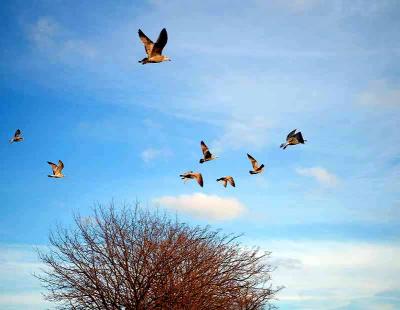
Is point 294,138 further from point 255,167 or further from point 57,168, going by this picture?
point 57,168

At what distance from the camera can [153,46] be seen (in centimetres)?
1362

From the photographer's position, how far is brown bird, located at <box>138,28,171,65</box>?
1348cm

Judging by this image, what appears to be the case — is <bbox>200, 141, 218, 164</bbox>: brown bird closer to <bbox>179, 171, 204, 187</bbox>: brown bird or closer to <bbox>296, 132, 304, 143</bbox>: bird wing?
<bbox>179, 171, 204, 187</bbox>: brown bird

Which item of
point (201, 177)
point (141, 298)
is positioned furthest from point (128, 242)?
point (201, 177)

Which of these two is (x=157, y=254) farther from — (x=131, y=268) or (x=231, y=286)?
(x=231, y=286)

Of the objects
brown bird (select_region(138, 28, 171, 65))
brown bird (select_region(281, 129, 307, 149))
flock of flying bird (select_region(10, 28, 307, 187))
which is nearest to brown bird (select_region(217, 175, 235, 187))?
flock of flying bird (select_region(10, 28, 307, 187))

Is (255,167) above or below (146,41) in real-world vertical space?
below

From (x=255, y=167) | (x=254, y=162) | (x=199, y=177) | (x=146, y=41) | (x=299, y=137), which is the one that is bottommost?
(x=199, y=177)

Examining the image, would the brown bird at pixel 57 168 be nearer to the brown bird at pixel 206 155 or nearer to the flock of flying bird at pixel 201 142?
the flock of flying bird at pixel 201 142

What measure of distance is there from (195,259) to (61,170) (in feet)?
25.3

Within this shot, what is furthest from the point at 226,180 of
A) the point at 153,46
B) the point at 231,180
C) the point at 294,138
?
the point at 153,46

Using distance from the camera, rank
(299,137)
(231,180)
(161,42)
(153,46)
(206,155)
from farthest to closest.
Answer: (231,180) < (206,155) < (299,137) < (153,46) < (161,42)

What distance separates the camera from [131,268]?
880 inches

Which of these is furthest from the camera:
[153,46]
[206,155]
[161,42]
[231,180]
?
[231,180]
